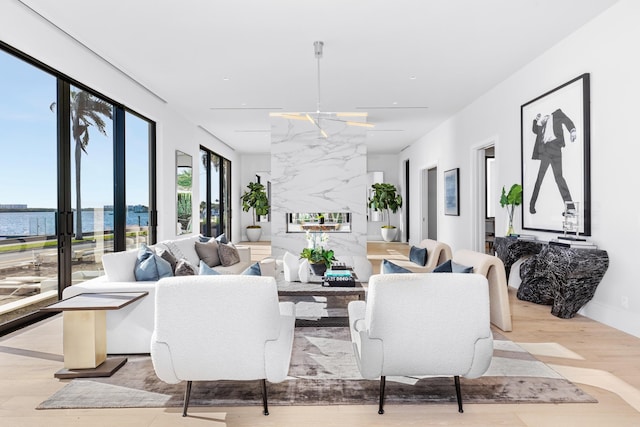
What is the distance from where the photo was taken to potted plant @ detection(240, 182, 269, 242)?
13.9 metres

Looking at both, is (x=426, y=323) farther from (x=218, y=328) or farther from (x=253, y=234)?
(x=253, y=234)

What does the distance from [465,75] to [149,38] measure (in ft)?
13.0

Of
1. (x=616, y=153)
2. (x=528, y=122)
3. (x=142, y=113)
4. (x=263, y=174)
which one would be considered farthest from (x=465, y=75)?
(x=263, y=174)

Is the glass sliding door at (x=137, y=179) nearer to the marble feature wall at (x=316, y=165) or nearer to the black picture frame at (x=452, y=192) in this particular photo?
the marble feature wall at (x=316, y=165)

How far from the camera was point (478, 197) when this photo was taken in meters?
7.38

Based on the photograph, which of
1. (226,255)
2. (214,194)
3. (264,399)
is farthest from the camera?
(214,194)

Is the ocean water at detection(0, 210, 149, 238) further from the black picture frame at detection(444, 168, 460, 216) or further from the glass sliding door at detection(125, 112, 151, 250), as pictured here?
the black picture frame at detection(444, 168, 460, 216)

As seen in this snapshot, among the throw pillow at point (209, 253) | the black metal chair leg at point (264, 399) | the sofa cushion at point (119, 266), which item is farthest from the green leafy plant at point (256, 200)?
the black metal chair leg at point (264, 399)

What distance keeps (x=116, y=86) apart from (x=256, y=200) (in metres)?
8.30

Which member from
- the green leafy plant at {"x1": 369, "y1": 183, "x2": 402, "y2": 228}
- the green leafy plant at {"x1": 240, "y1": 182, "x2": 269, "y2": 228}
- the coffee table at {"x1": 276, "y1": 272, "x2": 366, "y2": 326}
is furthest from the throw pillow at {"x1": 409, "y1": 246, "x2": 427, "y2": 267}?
the green leafy plant at {"x1": 240, "y1": 182, "x2": 269, "y2": 228}

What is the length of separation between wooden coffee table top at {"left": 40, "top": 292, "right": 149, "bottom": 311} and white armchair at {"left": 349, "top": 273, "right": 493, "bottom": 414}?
159cm

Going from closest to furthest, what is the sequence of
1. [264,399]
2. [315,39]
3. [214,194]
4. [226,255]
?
[264,399] < [315,39] < [226,255] < [214,194]

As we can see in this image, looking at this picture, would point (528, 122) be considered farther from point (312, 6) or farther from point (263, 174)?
point (263, 174)

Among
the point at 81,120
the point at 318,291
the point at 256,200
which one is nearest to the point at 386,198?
the point at 256,200
